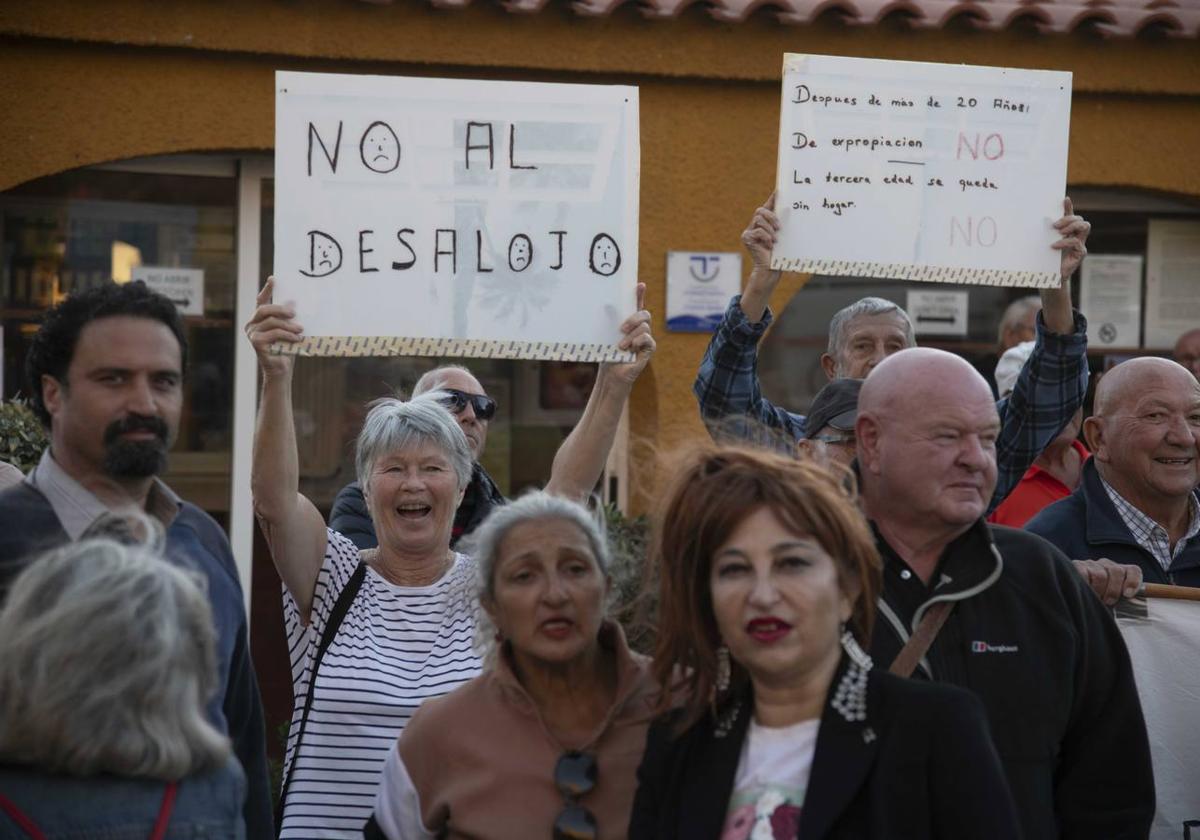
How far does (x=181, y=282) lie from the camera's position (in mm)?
7602

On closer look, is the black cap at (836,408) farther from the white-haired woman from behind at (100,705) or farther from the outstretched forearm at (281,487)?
the white-haired woman from behind at (100,705)

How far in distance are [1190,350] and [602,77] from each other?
9.93 ft

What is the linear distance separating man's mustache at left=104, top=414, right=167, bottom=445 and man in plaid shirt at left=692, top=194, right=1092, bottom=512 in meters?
1.37

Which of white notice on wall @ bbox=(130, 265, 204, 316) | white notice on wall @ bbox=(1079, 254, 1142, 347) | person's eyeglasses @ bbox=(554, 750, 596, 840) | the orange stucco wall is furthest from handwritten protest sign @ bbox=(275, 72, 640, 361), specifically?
white notice on wall @ bbox=(1079, 254, 1142, 347)

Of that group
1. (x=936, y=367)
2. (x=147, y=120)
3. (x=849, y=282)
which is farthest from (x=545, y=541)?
(x=849, y=282)

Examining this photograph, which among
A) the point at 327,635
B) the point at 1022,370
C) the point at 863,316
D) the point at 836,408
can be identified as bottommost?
the point at 327,635

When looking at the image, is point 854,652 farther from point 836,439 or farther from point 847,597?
point 836,439

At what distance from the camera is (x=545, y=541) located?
3.35m

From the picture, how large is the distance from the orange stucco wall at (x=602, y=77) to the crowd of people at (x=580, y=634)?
300cm

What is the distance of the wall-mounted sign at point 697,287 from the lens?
749 cm

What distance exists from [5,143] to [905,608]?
5198 mm

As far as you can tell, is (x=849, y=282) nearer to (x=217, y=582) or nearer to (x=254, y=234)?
(x=254, y=234)

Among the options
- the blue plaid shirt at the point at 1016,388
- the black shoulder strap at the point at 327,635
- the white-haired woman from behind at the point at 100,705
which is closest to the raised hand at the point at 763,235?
the blue plaid shirt at the point at 1016,388

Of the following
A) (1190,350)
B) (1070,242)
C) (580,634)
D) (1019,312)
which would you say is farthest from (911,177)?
(1190,350)
